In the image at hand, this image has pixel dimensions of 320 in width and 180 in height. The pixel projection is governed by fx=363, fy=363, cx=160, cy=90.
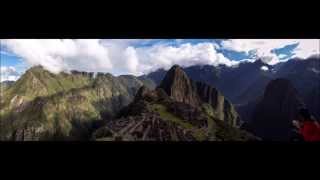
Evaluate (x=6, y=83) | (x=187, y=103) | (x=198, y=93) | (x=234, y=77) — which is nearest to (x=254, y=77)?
(x=234, y=77)

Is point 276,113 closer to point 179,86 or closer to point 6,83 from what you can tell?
point 179,86

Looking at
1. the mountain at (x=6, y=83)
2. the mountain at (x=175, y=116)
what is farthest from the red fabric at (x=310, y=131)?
the mountain at (x=6, y=83)

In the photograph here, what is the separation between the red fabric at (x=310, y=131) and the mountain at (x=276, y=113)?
6.1 inches

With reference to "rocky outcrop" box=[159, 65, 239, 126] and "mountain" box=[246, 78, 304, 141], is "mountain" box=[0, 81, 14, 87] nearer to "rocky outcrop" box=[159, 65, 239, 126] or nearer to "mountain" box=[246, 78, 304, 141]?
"rocky outcrop" box=[159, 65, 239, 126]

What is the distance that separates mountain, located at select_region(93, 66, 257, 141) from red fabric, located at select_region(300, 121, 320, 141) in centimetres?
59

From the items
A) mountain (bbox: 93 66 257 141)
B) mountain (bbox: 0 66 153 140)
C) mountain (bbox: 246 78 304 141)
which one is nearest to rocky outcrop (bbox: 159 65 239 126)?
mountain (bbox: 93 66 257 141)

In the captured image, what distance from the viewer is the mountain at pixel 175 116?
14.4 feet

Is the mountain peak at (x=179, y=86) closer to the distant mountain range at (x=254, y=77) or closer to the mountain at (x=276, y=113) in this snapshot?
the distant mountain range at (x=254, y=77)

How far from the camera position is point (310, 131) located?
4238mm

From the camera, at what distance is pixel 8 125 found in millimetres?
4781

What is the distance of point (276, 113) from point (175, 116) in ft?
4.45
